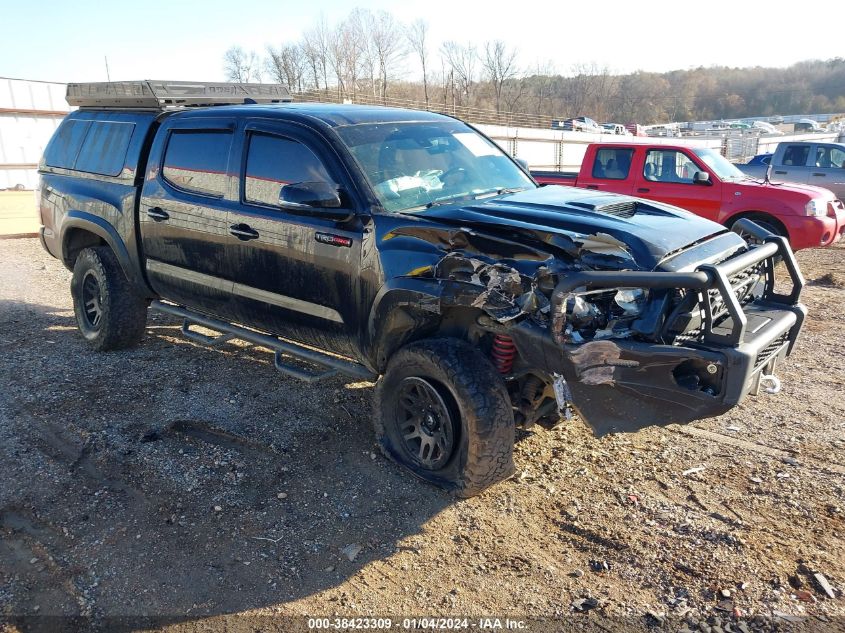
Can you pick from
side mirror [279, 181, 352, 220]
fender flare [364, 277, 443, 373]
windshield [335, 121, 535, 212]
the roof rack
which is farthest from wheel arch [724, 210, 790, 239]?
side mirror [279, 181, 352, 220]

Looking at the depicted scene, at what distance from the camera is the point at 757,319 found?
3502 mm

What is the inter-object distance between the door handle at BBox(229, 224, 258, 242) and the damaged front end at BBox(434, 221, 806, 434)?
1.52m

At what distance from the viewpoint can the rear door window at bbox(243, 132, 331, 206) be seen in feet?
13.4

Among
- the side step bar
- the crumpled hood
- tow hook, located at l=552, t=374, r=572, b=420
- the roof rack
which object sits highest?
the roof rack

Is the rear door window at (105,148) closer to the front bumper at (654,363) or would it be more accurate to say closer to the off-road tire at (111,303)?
the off-road tire at (111,303)

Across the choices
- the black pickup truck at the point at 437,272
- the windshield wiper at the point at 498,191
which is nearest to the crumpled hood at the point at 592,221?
the black pickup truck at the point at 437,272

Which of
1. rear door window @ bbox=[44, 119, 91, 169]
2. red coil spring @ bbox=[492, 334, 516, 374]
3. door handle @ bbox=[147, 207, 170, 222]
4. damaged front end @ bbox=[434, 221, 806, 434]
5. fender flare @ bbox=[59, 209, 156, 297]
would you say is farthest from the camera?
rear door window @ bbox=[44, 119, 91, 169]

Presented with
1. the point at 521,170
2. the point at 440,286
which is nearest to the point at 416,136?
the point at 521,170

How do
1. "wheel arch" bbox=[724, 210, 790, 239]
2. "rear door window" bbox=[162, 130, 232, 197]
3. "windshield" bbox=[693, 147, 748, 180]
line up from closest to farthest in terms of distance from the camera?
"rear door window" bbox=[162, 130, 232, 197] → "wheel arch" bbox=[724, 210, 790, 239] → "windshield" bbox=[693, 147, 748, 180]

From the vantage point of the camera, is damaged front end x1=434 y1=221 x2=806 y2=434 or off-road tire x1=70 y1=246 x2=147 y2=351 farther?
off-road tire x1=70 y1=246 x2=147 y2=351

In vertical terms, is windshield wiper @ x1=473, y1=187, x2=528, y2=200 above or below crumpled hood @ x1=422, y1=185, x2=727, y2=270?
above

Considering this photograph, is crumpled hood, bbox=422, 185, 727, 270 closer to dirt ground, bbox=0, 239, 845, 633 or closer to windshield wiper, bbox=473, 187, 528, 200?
windshield wiper, bbox=473, 187, 528, 200

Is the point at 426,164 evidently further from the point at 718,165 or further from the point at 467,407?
the point at 718,165

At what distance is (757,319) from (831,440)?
1340mm
